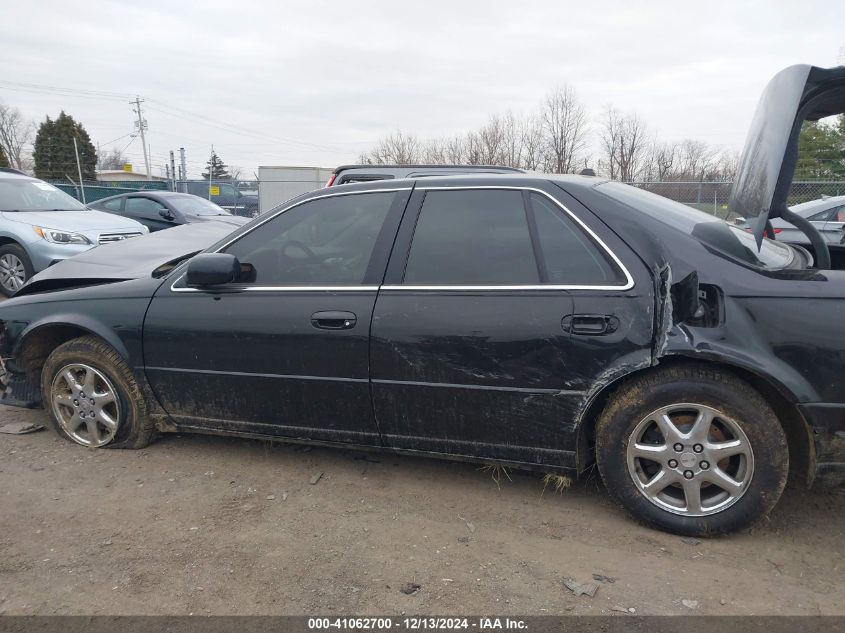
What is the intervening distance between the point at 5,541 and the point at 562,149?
95.2 ft

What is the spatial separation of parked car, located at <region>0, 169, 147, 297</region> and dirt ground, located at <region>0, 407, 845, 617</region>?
17.5 feet

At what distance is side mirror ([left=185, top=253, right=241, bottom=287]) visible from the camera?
3293 millimetres

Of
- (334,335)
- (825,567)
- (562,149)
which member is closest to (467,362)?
(334,335)

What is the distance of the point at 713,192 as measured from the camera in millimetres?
16594

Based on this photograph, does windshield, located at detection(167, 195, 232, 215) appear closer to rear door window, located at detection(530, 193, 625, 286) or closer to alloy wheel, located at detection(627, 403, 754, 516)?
rear door window, located at detection(530, 193, 625, 286)

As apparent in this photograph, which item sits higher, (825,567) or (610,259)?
(610,259)

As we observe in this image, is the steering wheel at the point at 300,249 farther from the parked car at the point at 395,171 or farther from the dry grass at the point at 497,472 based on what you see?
the parked car at the point at 395,171

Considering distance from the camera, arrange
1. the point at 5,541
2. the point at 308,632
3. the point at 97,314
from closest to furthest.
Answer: the point at 308,632, the point at 5,541, the point at 97,314

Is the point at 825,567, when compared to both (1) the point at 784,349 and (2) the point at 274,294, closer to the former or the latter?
(1) the point at 784,349

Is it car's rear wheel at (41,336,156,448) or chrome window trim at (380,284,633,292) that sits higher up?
chrome window trim at (380,284,633,292)

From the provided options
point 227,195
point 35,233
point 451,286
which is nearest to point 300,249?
point 451,286

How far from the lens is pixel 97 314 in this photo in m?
3.66

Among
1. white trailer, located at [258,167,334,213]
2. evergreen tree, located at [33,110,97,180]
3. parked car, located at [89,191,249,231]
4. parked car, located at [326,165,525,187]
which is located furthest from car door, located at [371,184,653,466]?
evergreen tree, located at [33,110,97,180]

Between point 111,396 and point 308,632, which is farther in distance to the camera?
point 111,396
